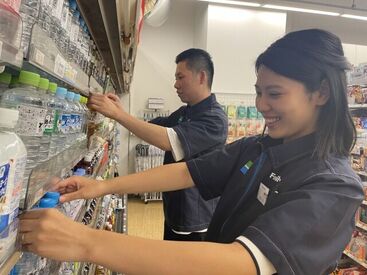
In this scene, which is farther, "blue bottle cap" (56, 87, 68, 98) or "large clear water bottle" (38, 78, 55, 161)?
"blue bottle cap" (56, 87, 68, 98)

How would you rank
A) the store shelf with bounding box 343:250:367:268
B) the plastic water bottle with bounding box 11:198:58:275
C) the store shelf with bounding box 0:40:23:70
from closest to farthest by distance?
the store shelf with bounding box 0:40:23:70, the plastic water bottle with bounding box 11:198:58:275, the store shelf with bounding box 343:250:367:268

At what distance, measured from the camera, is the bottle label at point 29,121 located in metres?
0.64

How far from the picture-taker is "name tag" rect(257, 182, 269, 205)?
3.58 feet

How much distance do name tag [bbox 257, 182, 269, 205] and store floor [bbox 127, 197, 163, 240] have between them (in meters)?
3.44

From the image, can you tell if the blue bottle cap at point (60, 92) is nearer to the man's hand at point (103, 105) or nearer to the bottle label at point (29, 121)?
the bottle label at point (29, 121)

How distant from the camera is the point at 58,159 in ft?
3.10

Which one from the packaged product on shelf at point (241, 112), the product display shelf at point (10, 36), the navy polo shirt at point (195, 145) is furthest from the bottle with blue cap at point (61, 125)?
the packaged product on shelf at point (241, 112)

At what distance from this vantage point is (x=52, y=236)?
24.9 inches

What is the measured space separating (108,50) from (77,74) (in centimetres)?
137

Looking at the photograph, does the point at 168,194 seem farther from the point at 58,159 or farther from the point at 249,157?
the point at 58,159

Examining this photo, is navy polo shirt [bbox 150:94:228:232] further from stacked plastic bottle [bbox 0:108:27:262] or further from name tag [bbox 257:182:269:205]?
stacked plastic bottle [bbox 0:108:27:262]

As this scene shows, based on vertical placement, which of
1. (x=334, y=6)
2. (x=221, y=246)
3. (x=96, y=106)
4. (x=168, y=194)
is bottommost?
(x=168, y=194)

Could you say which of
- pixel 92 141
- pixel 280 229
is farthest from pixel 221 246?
pixel 92 141

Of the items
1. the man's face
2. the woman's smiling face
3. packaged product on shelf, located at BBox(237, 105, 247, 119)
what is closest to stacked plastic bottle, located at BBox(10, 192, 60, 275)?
the woman's smiling face
